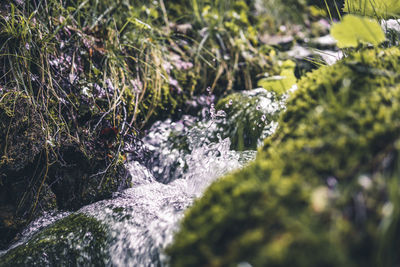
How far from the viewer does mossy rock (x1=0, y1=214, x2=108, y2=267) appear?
5.04 feet

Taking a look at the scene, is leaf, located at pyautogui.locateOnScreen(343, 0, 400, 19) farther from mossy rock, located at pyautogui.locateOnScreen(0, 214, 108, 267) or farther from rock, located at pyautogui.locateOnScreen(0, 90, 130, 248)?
mossy rock, located at pyautogui.locateOnScreen(0, 214, 108, 267)

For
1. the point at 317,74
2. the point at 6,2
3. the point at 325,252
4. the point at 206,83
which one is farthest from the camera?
the point at 206,83

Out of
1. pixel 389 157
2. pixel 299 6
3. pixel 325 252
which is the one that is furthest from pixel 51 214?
pixel 299 6

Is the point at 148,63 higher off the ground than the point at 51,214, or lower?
higher

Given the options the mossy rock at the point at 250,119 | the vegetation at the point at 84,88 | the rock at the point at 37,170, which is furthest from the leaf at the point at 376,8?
the rock at the point at 37,170

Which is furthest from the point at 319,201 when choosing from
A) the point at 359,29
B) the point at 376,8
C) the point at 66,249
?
the point at 376,8

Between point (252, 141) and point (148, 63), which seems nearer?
point (252, 141)

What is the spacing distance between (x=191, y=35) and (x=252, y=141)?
202 centimetres

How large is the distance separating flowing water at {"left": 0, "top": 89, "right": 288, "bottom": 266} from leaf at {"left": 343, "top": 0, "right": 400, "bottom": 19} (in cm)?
112

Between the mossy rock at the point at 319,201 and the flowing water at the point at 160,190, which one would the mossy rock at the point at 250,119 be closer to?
the flowing water at the point at 160,190

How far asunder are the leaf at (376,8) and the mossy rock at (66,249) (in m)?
2.32

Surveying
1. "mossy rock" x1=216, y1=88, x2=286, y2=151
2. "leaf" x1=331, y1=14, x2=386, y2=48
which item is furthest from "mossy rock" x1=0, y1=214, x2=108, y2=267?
"leaf" x1=331, y1=14, x2=386, y2=48

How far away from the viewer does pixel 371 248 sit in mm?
637

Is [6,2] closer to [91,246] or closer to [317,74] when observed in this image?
[91,246]
